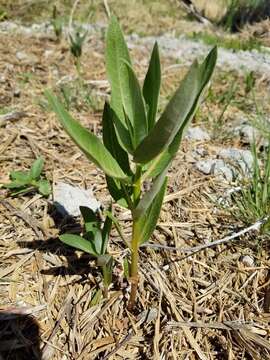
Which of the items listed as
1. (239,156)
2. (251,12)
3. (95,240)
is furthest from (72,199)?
(251,12)

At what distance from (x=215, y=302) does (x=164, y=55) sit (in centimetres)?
215

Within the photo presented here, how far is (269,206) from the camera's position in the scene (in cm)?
125

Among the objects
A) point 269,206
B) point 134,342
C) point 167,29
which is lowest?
point 167,29

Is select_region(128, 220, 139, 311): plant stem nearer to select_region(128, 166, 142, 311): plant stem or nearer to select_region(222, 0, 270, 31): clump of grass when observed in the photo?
select_region(128, 166, 142, 311): plant stem

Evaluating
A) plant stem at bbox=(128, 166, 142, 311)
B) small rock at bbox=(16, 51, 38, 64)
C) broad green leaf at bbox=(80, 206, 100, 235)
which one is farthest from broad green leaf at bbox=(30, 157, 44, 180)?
small rock at bbox=(16, 51, 38, 64)

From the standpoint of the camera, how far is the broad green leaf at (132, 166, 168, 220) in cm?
76

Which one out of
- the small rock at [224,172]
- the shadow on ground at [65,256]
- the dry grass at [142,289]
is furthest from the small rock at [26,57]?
the shadow on ground at [65,256]

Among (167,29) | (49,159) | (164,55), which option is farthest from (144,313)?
(167,29)

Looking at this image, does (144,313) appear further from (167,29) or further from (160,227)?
(167,29)

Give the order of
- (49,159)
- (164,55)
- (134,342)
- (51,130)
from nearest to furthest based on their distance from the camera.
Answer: (134,342), (49,159), (51,130), (164,55)

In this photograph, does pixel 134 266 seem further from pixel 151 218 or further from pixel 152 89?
pixel 152 89

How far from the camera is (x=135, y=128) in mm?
806

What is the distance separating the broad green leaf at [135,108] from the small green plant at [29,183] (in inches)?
20.9

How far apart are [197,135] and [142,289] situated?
808 mm
